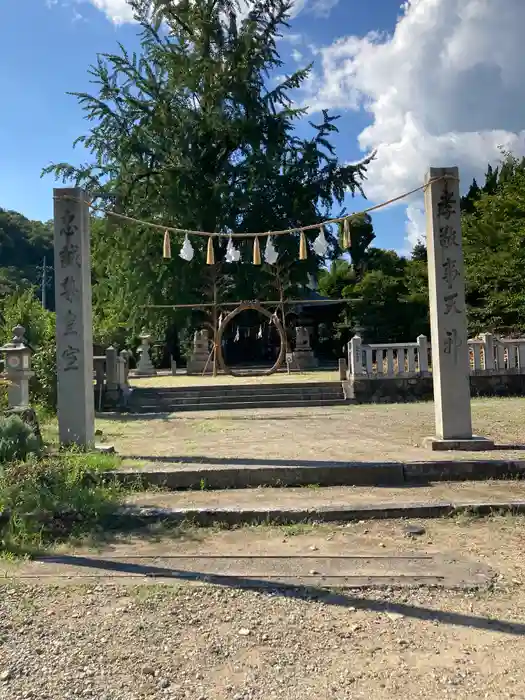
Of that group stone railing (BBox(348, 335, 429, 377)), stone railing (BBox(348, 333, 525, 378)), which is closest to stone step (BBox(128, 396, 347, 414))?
stone railing (BBox(348, 335, 429, 377))

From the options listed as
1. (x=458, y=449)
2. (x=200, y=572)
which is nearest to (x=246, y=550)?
(x=200, y=572)

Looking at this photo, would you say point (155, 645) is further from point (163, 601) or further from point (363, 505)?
point (363, 505)

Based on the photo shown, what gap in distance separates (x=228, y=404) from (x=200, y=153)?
45.6ft

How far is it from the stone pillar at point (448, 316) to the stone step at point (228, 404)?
22.3 ft

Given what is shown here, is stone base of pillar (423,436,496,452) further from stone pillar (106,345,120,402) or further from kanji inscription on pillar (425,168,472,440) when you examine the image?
stone pillar (106,345,120,402)

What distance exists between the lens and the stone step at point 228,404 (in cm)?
1380

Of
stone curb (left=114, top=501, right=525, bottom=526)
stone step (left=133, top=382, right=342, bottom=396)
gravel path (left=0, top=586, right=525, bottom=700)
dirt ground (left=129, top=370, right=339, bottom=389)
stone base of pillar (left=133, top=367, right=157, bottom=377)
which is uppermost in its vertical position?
stone base of pillar (left=133, top=367, right=157, bottom=377)

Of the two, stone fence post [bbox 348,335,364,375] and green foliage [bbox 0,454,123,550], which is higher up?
stone fence post [bbox 348,335,364,375]

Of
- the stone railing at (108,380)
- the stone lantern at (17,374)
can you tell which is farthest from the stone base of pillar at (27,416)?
the stone railing at (108,380)

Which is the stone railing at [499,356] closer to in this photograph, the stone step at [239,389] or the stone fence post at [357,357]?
the stone fence post at [357,357]

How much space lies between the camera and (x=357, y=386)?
14.1 metres

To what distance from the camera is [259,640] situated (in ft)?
9.77

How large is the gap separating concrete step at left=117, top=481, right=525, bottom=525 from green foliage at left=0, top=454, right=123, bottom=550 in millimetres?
309

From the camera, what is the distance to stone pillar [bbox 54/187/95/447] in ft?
23.6
